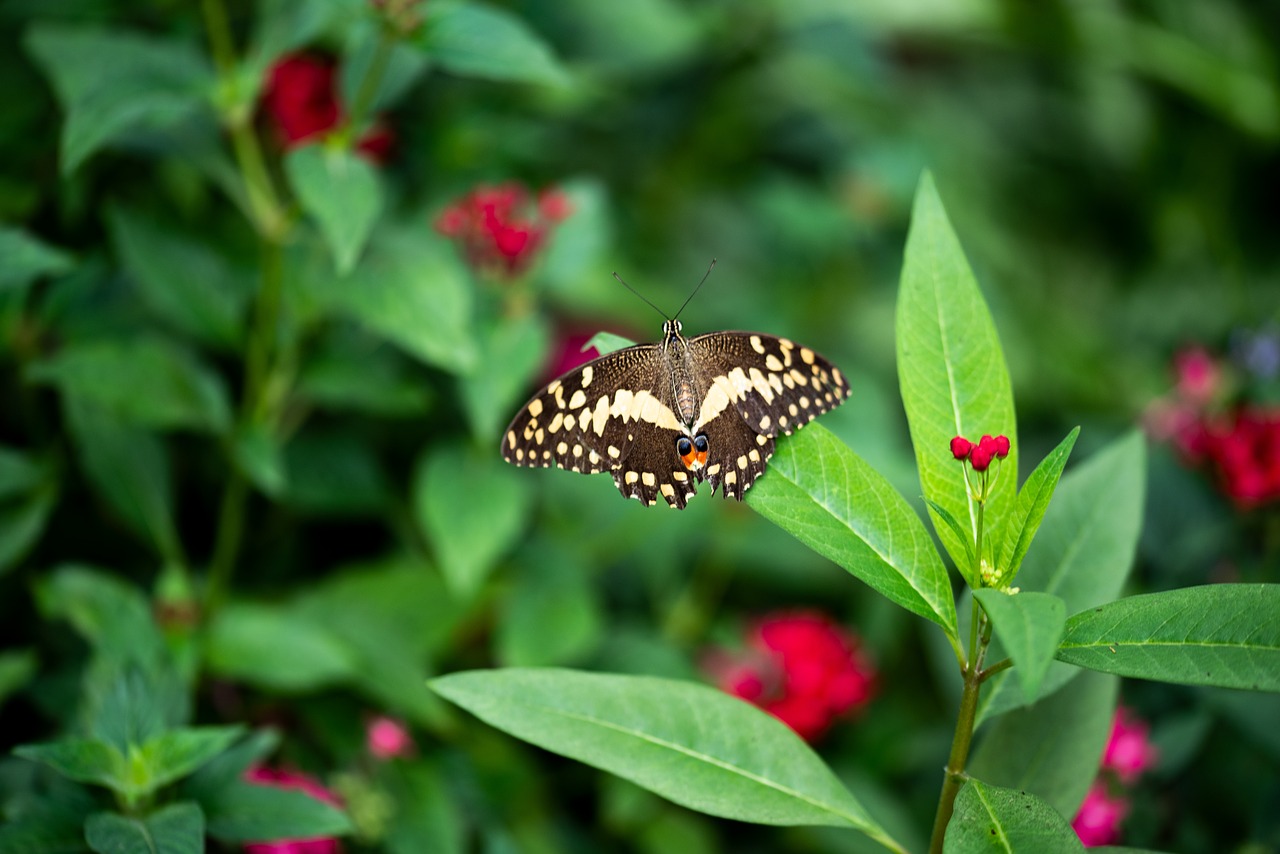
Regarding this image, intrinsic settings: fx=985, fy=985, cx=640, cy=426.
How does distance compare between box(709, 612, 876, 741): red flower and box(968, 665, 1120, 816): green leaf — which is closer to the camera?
box(968, 665, 1120, 816): green leaf

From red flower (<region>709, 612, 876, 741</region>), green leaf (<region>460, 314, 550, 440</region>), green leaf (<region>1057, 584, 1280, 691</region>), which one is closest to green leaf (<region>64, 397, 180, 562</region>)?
green leaf (<region>460, 314, 550, 440</region>)

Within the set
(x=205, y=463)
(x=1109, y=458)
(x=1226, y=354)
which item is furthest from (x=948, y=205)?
(x=205, y=463)

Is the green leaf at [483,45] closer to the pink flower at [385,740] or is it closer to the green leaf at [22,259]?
the green leaf at [22,259]

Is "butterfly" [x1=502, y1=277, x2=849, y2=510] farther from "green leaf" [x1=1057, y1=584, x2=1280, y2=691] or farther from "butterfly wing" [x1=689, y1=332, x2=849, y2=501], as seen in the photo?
"green leaf" [x1=1057, y1=584, x2=1280, y2=691]

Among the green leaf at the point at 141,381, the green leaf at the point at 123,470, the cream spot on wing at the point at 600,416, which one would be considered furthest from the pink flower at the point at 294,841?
the cream spot on wing at the point at 600,416

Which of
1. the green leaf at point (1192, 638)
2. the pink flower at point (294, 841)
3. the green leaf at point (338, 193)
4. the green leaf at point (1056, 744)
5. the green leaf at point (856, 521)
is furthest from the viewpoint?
the pink flower at point (294, 841)
